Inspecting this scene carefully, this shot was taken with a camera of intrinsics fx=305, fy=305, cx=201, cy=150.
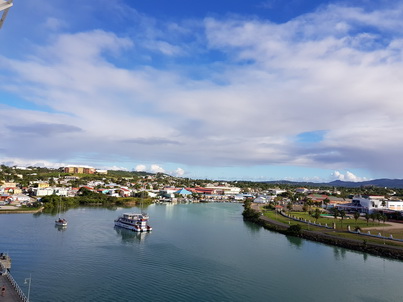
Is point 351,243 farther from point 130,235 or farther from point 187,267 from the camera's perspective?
point 130,235

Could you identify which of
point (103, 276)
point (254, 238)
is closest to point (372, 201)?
point (254, 238)

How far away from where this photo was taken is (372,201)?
221 feet

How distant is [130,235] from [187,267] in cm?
1706

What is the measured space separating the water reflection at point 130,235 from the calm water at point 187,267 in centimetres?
14

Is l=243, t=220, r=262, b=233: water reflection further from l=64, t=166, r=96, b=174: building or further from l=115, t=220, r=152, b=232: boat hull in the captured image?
l=64, t=166, r=96, b=174: building

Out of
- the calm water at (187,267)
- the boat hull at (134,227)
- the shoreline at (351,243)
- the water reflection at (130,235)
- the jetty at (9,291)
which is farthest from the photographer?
the boat hull at (134,227)

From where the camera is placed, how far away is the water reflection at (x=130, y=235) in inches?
1539

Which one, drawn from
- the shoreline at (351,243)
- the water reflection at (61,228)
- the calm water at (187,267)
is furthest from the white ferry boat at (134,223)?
the shoreline at (351,243)

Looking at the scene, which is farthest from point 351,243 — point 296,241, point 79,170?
point 79,170

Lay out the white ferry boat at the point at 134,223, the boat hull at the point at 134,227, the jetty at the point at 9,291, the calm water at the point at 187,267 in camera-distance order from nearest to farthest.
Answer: the jetty at the point at 9,291, the calm water at the point at 187,267, the boat hull at the point at 134,227, the white ferry boat at the point at 134,223

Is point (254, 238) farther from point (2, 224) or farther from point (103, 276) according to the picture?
point (2, 224)

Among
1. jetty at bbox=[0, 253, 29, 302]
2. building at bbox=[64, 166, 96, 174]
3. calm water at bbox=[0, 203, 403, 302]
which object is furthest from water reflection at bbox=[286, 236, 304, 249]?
building at bbox=[64, 166, 96, 174]

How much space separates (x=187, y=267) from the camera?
27.1 m

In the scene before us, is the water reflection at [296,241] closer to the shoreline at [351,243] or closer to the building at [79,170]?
the shoreline at [351,243]
